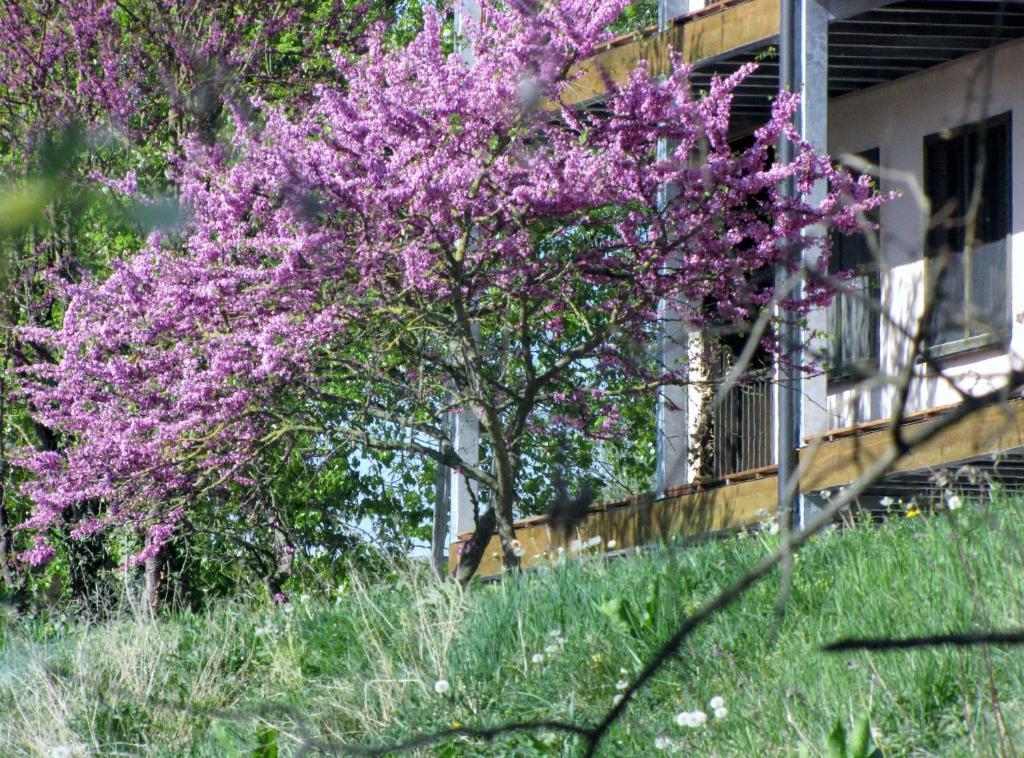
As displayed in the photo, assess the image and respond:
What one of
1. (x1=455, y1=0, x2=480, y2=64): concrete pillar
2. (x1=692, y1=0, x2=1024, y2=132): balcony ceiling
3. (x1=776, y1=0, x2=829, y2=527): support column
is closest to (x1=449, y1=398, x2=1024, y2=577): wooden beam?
(x1=776, y1=0, x2=829, y2=527): support column

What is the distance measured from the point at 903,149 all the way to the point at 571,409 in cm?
373

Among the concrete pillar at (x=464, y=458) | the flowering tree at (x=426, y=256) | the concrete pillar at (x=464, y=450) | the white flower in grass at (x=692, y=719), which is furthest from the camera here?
the concrete pillar at (x=464, y=458)

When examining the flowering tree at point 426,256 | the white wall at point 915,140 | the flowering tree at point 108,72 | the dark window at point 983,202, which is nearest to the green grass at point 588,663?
the flowering tree at point 426,256

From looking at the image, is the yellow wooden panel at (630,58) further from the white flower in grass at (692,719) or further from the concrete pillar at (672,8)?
the white flower in grass at (692,719)

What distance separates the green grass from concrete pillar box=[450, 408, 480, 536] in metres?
3.72

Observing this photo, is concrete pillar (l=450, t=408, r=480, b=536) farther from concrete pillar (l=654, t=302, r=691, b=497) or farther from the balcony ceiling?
the balcony ceiling

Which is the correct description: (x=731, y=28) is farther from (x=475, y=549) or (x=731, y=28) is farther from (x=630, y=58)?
(x=475, y=549)

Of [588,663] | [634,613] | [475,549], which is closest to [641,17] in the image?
[475,549]

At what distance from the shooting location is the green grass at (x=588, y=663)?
15.1ft

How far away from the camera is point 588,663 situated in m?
5.72

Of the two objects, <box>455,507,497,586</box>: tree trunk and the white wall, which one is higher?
the white wall

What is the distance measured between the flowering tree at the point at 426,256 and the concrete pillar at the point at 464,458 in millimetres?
2339

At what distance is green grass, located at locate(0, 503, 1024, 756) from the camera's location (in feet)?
15.1

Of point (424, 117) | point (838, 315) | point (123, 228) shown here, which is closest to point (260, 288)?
point (424, 117)
